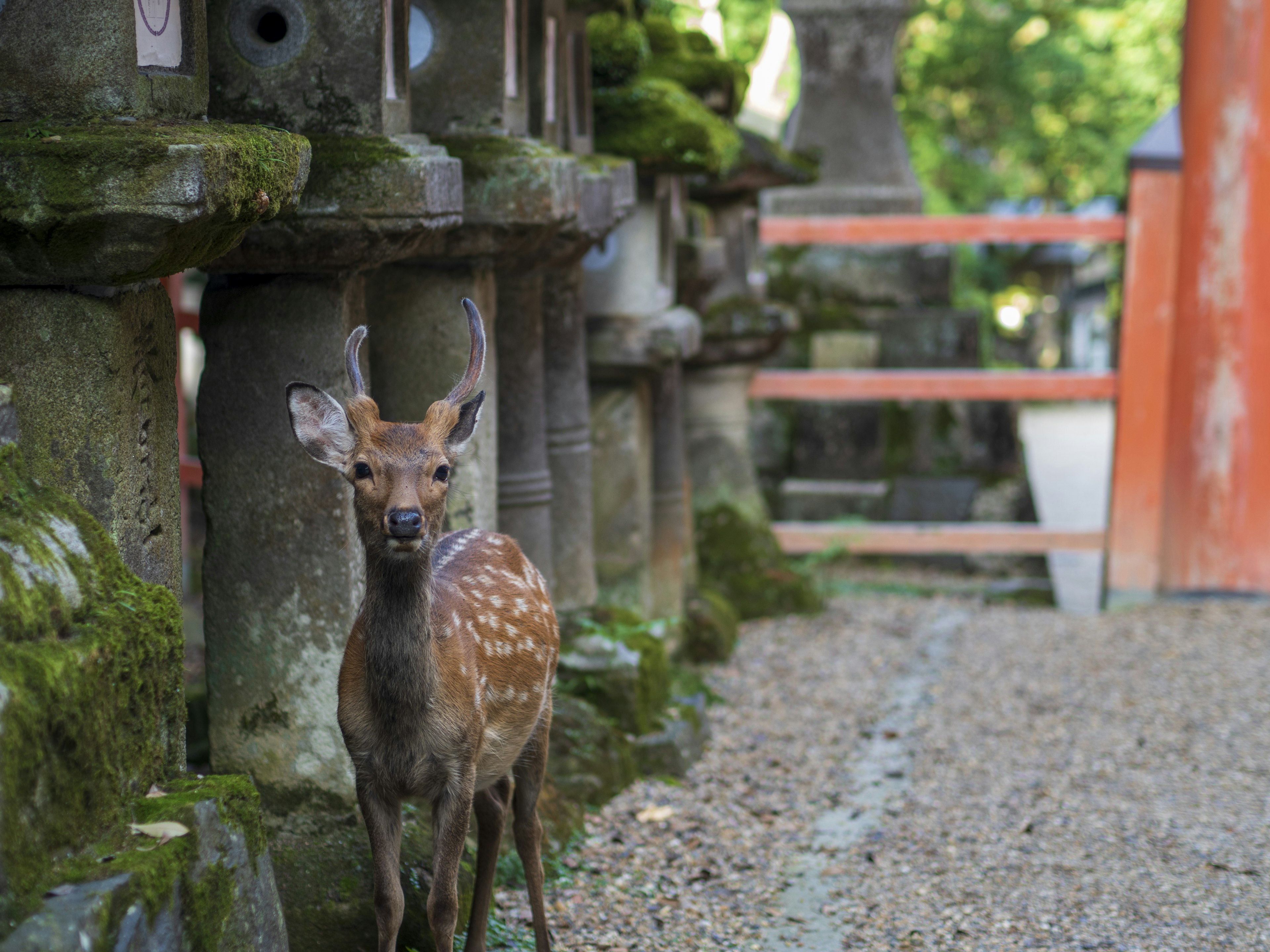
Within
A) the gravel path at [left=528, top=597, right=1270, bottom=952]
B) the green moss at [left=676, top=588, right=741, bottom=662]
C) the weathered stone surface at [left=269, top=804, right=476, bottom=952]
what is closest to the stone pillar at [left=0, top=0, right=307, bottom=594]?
the weathered stone surface at [left=269, top=804, right=476, bottom=952]

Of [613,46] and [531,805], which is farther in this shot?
[613,46]

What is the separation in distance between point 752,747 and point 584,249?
211cm

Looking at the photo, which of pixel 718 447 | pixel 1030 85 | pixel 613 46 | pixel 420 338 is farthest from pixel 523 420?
pixel 1030 85

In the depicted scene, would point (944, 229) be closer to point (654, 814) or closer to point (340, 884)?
point (654, 814)

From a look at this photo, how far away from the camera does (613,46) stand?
5719 millimetres

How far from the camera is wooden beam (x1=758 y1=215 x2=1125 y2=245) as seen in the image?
25.8 ft

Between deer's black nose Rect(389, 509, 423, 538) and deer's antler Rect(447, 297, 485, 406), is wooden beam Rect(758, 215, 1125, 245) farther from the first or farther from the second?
deer's black nose Rect(389, 509, 423, 538)

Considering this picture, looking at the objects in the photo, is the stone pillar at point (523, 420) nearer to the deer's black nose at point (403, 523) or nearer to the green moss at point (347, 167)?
the green moss at point (347, 167)

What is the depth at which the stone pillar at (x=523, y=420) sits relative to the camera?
4.87 m

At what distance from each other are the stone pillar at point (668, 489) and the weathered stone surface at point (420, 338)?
2.42 meters


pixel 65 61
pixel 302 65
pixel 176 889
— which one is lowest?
pixel 176 889

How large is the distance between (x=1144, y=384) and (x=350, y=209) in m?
5.52

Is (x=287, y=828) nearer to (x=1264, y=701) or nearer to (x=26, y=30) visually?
(x=26, y=30)

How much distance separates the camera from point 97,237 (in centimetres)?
254
